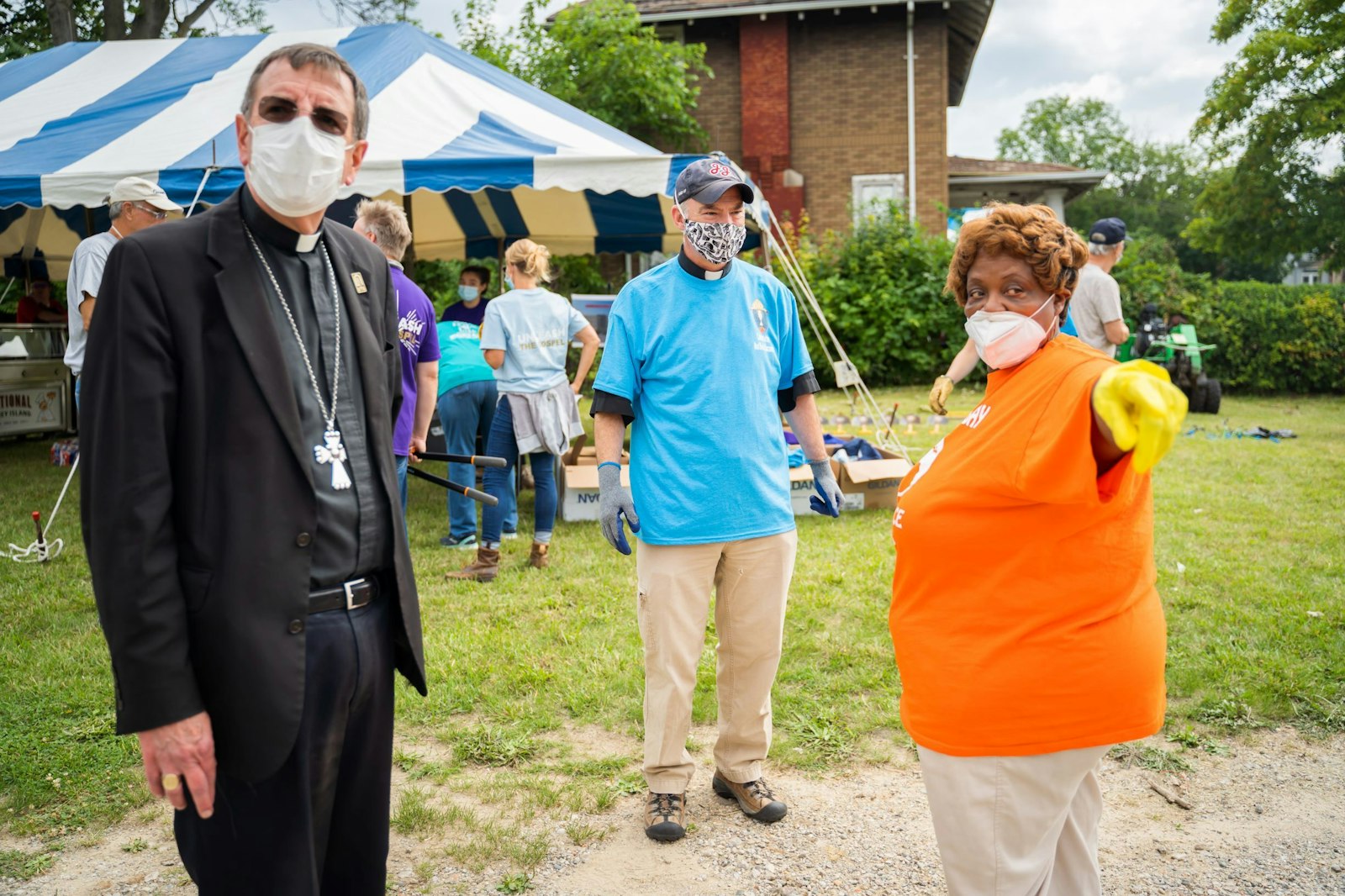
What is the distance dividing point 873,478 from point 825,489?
4.24 metres

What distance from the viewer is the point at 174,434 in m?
1.58

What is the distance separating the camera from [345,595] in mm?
1763

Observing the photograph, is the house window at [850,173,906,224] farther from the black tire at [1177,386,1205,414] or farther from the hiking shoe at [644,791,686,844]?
the hiking shoe at [644,791,686,844]

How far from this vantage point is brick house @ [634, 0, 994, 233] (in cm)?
2086

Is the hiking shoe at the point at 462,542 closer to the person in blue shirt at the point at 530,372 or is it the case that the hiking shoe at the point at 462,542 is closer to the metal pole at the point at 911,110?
the person in blue shirt at the point at 530,372

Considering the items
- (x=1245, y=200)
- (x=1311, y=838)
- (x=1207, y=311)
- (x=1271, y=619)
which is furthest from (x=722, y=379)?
(x=1245, y=200)

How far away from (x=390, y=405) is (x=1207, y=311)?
61.5 ft

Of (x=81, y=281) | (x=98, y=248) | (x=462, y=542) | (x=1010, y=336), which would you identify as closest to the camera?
(x=1010, y=336)

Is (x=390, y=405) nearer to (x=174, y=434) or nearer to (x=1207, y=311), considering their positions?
(x=174, y=434)

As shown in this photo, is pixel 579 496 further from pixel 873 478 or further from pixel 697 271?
pixel 697 271

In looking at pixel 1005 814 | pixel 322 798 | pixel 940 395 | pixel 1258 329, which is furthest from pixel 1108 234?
pixel 1258 329

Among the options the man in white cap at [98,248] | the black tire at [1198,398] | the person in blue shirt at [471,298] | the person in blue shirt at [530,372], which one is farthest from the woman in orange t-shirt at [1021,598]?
the black tire at [1198,398]

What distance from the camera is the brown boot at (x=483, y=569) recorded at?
5.91m

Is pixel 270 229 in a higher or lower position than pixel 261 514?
higher
